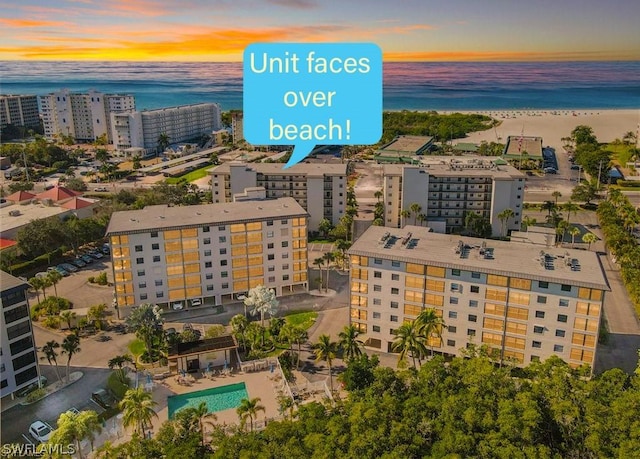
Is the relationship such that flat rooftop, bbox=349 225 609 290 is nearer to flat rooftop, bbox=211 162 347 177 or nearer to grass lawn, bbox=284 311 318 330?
grass lawn, bbox=284 311 318 330

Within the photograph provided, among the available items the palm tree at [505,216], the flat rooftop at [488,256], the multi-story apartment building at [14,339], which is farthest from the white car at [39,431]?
the palm tree at [505,216]

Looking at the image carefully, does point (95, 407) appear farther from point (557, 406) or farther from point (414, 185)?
point (414, 185)

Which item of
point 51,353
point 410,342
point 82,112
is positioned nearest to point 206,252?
point 51,353

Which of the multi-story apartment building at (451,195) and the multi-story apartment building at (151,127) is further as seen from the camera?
the multi-story apartment building at (151,127)

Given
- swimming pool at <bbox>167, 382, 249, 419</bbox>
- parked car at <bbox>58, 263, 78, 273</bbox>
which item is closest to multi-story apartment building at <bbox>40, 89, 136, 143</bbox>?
parked car at <bbox>58, 263, 78, 273</bbox>

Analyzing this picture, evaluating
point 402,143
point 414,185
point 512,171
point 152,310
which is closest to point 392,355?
point 152,310

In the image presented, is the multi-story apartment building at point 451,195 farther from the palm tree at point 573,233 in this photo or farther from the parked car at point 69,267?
the parked car at point 69,267

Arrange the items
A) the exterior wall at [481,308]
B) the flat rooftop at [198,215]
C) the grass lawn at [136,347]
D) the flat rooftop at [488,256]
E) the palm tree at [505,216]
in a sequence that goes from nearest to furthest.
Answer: the exterior wall at [481,308] → the flat rooftop at [488,256] → the grass lawn at [136,347] → the flat rooftop at [198,215] → the palm tree at [505,216]
